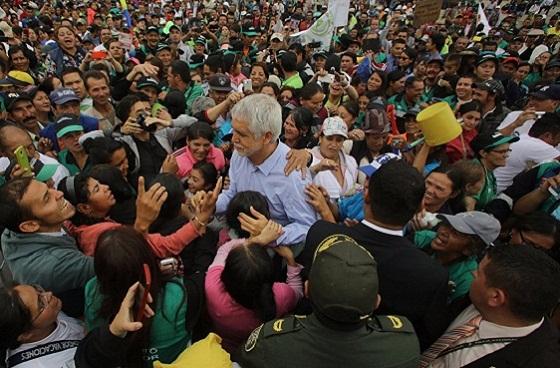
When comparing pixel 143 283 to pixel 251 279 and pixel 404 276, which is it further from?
pixel 404 276

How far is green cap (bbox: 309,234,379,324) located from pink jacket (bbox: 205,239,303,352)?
73 centimetres

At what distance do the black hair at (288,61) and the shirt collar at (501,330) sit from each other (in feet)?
15.3

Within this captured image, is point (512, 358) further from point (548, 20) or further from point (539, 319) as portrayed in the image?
point (548, 20)

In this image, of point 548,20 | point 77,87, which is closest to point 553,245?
point 77,87

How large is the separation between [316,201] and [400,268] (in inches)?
32.7

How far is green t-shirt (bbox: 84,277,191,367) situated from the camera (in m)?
1.68

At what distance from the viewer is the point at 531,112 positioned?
4020 mm

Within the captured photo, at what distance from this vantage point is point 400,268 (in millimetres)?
1629

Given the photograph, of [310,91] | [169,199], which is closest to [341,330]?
[169,199]

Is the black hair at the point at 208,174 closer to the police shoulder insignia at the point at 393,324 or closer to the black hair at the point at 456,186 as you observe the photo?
the black hair at the point at 456,186

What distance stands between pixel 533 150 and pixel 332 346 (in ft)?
10.6

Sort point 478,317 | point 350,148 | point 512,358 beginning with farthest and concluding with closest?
point 350,148 < point 478,317 < point 512,358

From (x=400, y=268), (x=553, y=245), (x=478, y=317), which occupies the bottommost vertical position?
(x=553, y=245)

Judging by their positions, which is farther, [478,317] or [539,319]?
[478,317]
